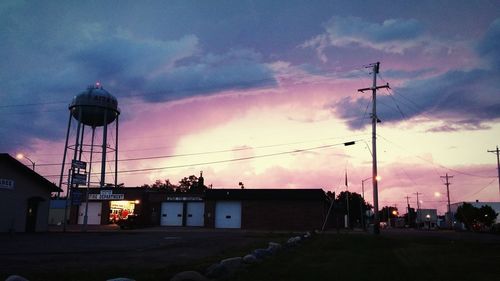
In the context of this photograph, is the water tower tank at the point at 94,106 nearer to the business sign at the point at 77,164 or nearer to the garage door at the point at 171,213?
the garage door at the point at 171,213

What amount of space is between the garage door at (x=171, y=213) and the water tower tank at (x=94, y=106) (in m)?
14.5

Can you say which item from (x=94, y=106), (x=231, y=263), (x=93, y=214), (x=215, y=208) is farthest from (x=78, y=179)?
(x=231, y=263)

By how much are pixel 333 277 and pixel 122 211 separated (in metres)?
55.4

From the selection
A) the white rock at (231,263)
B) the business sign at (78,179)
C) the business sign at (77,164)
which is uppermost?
the business sign at (77,164)

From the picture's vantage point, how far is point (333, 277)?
37.7 ft

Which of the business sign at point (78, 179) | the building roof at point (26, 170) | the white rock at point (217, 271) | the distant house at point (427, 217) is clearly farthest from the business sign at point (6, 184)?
the distant house at point (427, 217)

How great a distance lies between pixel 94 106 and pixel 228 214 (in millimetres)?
22787

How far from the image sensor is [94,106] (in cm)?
6062

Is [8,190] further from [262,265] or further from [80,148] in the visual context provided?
[262,265]

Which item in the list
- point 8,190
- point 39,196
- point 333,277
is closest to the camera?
point 333,277

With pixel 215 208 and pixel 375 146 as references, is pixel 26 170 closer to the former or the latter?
pixel 215 208

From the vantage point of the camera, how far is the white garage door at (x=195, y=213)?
64438 millimetres

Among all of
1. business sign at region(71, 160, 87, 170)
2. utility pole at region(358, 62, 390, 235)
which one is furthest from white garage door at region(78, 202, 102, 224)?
utility pole at region(358, 62, 390, 235)

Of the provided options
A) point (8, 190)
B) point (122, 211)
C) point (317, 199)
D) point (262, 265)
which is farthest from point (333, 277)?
point (122, 211)
